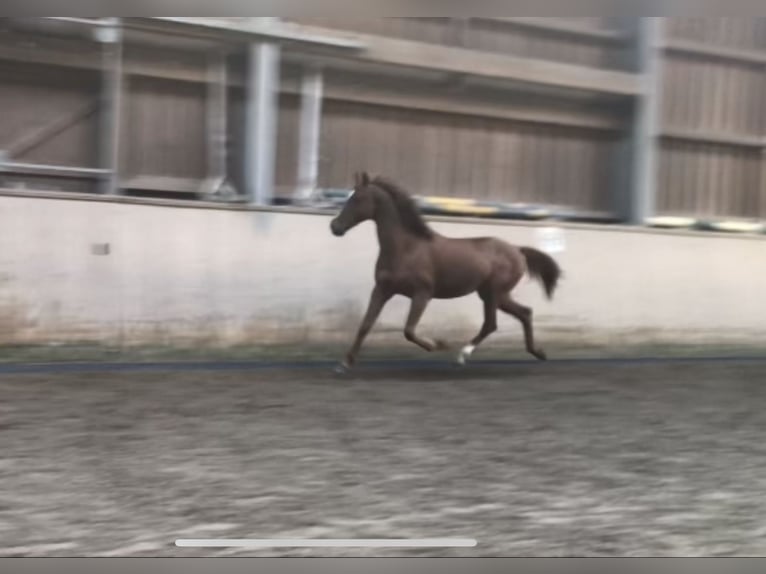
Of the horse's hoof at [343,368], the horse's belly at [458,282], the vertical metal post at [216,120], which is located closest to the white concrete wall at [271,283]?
the vertical metal post at [216,120]

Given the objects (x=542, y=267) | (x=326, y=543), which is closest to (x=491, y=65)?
(x=542, y=267)

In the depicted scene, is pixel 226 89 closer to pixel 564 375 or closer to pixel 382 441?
pixel 564 375

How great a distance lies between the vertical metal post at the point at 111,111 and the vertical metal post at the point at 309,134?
215 cm

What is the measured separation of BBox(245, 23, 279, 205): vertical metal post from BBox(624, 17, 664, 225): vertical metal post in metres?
5.34

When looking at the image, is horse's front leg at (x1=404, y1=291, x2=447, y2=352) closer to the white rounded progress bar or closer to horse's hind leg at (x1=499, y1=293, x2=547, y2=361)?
horse's hind leg at (x1=499, y1=293, x2=547, y2=361)

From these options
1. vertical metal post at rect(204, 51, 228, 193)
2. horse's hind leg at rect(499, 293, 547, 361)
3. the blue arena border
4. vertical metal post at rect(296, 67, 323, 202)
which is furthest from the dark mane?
vertical metal post at rect(204, 51, 228, 193)

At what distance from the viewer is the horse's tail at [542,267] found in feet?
29.8

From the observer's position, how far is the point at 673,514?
15.1ft

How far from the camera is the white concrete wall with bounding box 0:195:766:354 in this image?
8.95m

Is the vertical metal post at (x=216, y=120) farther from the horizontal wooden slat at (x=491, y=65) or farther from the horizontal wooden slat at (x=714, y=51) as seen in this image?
the horizontal wooden slat at (x=714, y=51)

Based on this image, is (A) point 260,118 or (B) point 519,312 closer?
(B) point 519,312

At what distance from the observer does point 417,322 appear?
823 cm

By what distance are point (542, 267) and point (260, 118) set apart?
12.2 feet

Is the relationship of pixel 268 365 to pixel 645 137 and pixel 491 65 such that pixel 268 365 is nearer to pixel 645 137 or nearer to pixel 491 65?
pixel 491 65
